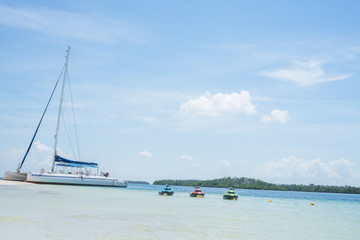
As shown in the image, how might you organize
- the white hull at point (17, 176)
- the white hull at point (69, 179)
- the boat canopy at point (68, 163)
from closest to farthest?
the white hull at point (69, 179) < the boat canopy at point (68, 163) < the white hull at point (17, 176)

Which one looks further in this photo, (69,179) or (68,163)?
(68,163)

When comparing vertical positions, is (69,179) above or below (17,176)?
above

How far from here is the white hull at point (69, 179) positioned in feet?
283

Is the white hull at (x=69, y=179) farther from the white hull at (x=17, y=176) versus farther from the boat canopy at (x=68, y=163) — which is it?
the white hull at (x=17, y=176)

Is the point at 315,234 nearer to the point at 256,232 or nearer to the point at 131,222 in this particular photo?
the point at 256,232

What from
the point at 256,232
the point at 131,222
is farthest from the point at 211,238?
the point at 131,222

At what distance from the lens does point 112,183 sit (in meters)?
101

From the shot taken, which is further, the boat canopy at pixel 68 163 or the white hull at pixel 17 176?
the white hull at pixel 17 176

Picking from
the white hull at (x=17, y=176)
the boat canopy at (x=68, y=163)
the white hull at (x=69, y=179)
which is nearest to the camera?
the white hull at (x=69, y=179)

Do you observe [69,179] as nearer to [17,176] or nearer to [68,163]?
[68,163]

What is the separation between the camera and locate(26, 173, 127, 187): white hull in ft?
283

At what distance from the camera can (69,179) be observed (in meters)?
89.9

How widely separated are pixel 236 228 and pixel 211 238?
241 inches

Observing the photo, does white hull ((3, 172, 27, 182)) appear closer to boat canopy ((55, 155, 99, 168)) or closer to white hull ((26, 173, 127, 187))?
white hull ((26, 173, 127, 187))
